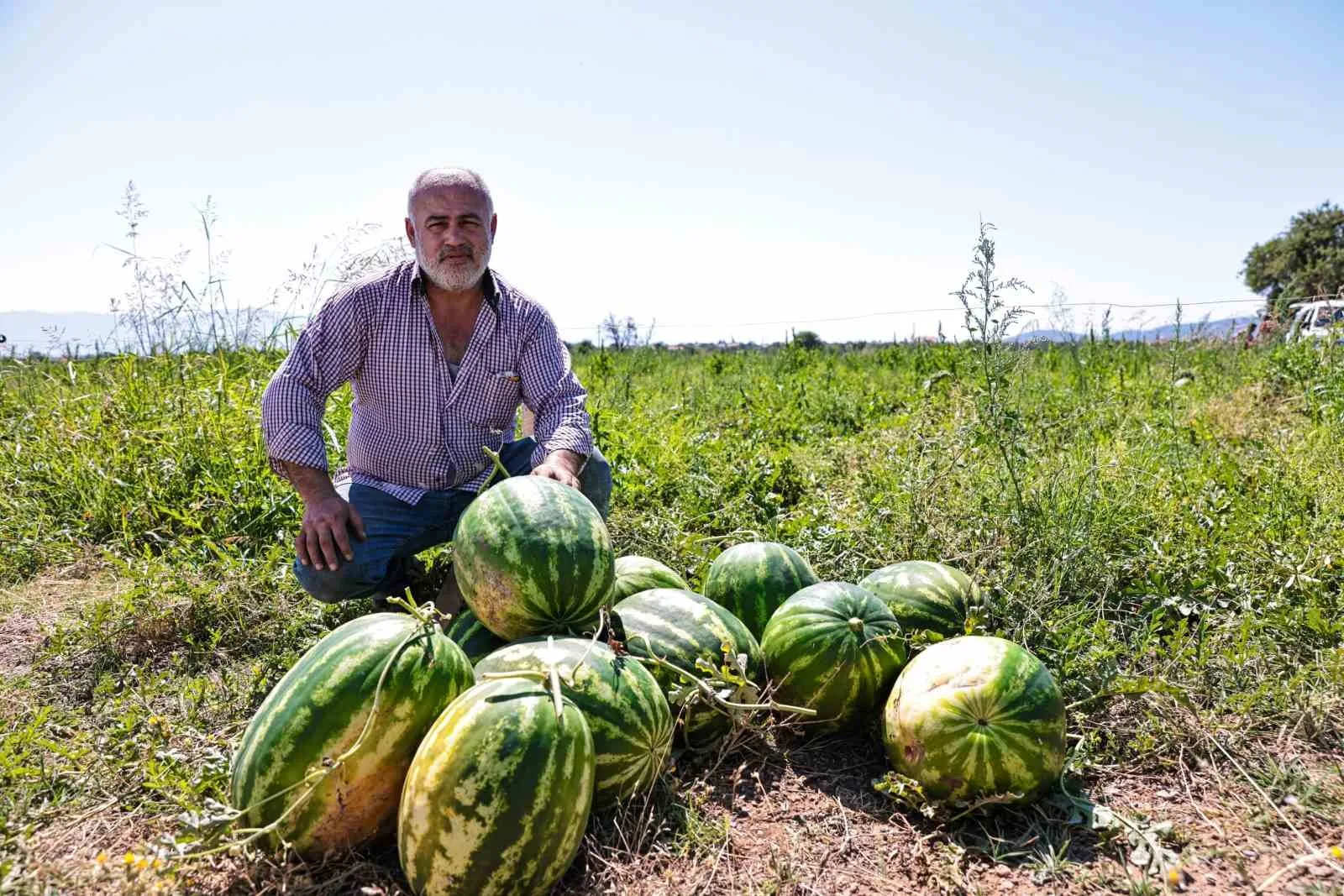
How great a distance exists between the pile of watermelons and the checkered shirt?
0.89m

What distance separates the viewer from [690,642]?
2.40 m

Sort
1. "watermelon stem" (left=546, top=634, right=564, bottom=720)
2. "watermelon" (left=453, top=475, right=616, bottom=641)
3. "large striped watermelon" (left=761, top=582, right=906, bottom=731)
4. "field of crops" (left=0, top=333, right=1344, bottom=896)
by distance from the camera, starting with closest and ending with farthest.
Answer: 1. "watermelon stem" (left=546, top=634, right=564, bottom=720)
2. "field of crops" (left=0, top=333, right=1344, bottom=896)
3. "watermelon" (left=453, top=475, right=616, bottom=641)
4. "large striped watermelon" (left=761, top=582, right=906, bottom=731)

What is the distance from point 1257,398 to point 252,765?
652cm

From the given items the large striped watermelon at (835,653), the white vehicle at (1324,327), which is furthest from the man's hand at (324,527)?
the white vehicle at (1324,327)

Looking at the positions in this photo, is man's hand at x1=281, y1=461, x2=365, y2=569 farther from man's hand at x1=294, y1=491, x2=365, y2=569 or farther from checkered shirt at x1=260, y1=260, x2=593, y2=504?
checkered shirt at x1=260, y1=260, x2=593, y2=504

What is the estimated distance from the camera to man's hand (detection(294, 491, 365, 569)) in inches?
108

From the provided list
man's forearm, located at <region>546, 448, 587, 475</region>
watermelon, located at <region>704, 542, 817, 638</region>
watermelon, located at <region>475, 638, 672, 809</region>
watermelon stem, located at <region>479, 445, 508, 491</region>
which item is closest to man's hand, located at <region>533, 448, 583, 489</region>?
man's forearm, located at <region>546, 448, 587, 475</region>

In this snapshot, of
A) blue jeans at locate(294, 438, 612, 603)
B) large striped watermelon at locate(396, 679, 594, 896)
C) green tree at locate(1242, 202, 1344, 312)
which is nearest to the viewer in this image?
large striped watermelon at locate(396, 679, 594, 896)

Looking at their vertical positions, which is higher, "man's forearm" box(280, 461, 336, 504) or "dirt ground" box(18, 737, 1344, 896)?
"man's forearm" box(280, 461, 336, 504)

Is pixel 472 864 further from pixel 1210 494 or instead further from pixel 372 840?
pixel 1210 494

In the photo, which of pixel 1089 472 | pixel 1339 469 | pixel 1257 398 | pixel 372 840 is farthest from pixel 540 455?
pixel 1257 398

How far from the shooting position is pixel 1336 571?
311 cm

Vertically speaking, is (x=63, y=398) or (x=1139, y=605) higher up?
(x=63, y=398)

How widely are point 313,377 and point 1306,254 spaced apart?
4155 cm
